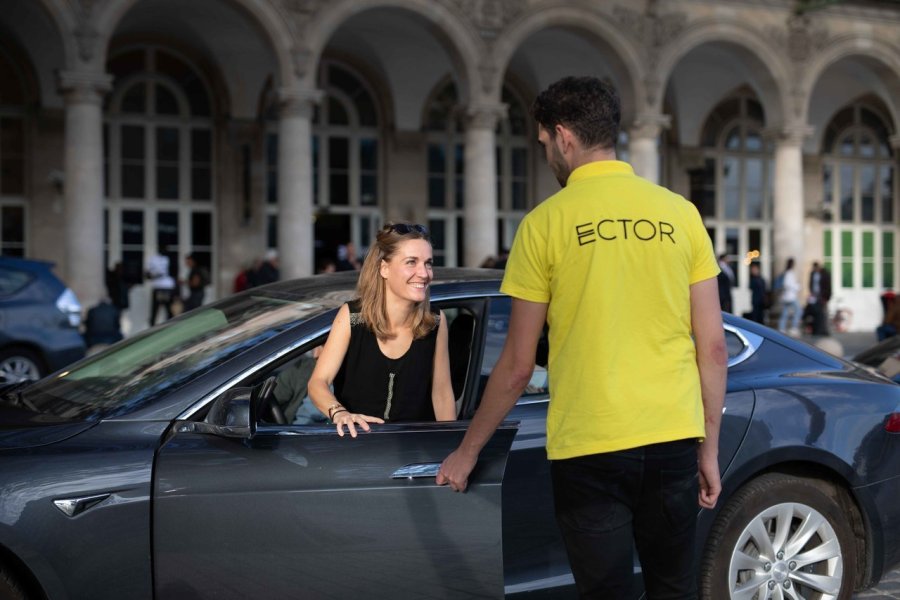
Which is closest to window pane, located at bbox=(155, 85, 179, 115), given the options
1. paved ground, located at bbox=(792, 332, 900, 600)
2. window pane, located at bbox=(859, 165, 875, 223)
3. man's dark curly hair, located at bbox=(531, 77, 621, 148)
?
paved ground, located at bbox=(792, 332, 900, 600)

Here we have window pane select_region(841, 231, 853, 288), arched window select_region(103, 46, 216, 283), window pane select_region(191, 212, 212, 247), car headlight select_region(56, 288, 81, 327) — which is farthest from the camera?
window pane select_region(841, 231, 853, 288)

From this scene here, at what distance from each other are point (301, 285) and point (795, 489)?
84.8 inches

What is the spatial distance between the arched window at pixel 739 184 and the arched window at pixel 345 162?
9.22m

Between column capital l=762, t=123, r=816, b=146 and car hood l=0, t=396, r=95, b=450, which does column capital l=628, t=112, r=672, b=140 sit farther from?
car hood l=0, t=396, r=95, b=450

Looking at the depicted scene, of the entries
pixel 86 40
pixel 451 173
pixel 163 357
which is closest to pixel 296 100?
pixel 86 40

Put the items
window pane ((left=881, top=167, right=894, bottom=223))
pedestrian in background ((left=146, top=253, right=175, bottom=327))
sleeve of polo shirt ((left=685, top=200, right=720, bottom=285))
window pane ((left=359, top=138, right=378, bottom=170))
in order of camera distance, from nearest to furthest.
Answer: sleeve of polo shirt ((left=685, top=200, right=720, bottom=285))
pedestrian in background ((left=146, top=253, right=175, bottom=327))
window pane ((left=359, top=138, right=378, bottom=170))
window pane ((left=881, top=167, right=894, bottom=223))

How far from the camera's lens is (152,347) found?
4191 mm

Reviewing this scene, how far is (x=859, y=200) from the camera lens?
3056cm

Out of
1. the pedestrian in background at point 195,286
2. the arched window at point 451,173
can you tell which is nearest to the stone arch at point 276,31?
the pedestrian in background at point 195,286

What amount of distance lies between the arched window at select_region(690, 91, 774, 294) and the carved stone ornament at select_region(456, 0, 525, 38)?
30.3 feet

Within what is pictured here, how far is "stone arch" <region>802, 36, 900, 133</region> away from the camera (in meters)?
24.2

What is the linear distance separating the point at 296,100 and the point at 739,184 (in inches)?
565

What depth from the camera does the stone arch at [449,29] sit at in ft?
66.3

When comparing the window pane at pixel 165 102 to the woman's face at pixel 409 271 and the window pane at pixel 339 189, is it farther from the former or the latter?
the woman's face at pixel 409 271
